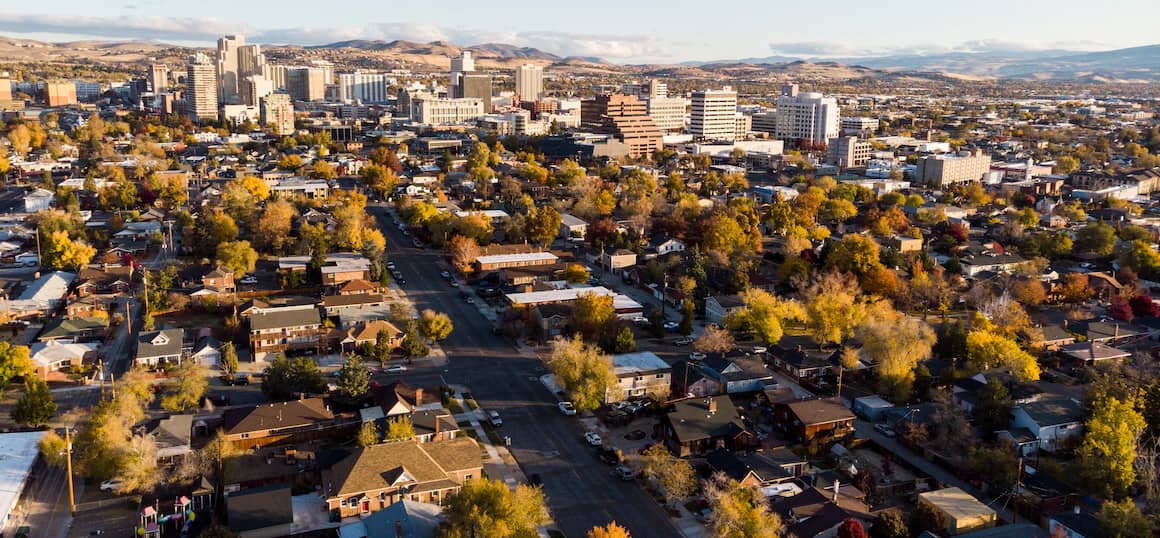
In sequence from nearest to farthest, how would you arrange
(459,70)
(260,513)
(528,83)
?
(260,513) → (528,83) → (459,70)

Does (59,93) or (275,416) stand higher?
(59,93)

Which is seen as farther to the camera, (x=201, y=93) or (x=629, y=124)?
(x=201, y=93)

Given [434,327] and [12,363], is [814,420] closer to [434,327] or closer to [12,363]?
[434,327]

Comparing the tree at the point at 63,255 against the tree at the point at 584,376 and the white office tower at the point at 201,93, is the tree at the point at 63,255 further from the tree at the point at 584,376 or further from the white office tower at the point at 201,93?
the white office tower at the point at 201,93

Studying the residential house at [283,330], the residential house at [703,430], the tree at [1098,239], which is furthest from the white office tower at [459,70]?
the residential house at [703,430]

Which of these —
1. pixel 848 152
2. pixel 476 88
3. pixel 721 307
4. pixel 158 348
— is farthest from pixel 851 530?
pixel 476 88

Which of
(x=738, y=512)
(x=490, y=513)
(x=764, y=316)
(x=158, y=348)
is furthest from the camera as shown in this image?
(x=764, y=316)
